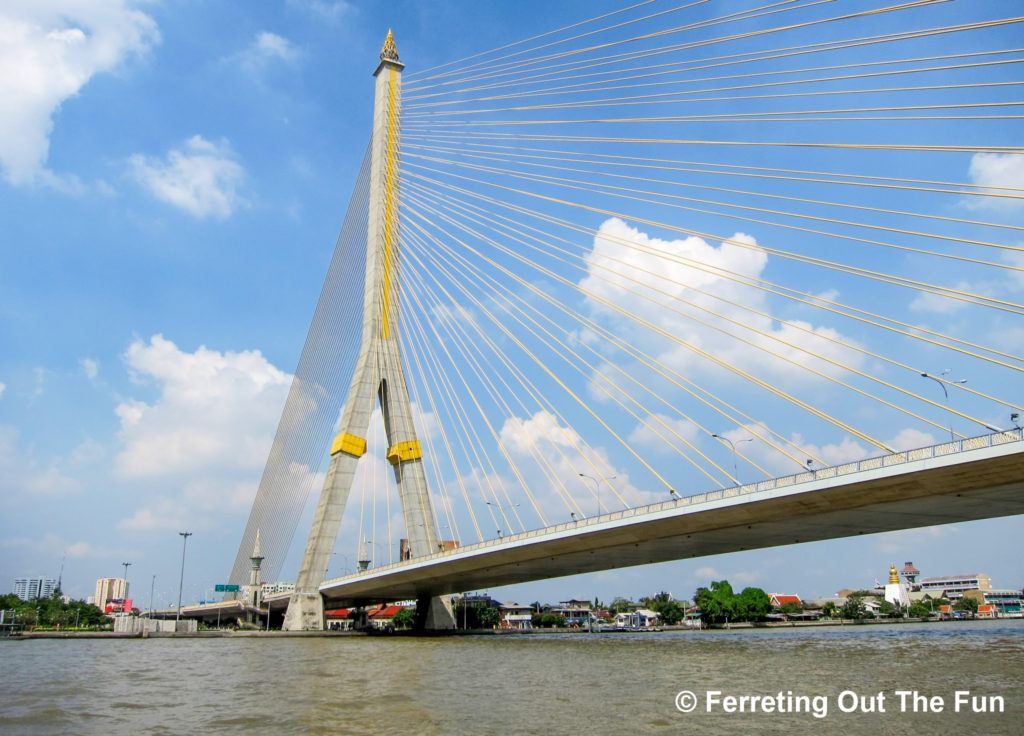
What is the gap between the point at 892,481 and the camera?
24.1 metres

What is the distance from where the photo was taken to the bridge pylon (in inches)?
1628

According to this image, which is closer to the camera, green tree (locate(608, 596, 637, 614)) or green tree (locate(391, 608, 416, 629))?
green tree (locate(391, 608, 416, 629))

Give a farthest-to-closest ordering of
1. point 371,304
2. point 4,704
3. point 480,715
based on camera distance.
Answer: point 371,304
point 4,704
point 480,715

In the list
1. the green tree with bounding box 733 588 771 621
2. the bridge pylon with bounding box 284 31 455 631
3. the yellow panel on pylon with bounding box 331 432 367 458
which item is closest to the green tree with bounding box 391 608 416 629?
the green tree with bounding box 733 588 771 621

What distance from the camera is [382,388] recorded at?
43031mm

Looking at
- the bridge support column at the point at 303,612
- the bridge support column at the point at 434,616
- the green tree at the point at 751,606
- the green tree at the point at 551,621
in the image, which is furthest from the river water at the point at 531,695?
the green tree at the point at 551,621

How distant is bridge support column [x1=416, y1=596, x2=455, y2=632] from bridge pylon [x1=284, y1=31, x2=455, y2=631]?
396 inches

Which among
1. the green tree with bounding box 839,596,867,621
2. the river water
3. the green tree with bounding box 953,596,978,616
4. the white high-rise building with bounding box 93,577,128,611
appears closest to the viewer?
the river water

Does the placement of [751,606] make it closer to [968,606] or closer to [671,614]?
[671,614]

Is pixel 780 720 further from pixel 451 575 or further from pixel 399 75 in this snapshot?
pixel 399 75

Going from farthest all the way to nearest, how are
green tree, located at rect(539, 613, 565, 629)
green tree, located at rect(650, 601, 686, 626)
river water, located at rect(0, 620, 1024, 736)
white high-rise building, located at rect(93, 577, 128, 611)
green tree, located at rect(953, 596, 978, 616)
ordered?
white high-rise building, located at rect(93, 577, 128, 611) → green tree, located at rect(953, 596, 978, 616) → green tree, located at rect(539, 613, 565, 629) → green tree, located at rect(650, 601, 686, 626) → river water, located at rect(0, 620, 1024, 736)

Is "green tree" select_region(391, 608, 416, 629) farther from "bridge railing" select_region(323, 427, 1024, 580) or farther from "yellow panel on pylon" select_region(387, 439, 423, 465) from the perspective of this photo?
"bridge railing" select_region(323, 427, 1024, 580)

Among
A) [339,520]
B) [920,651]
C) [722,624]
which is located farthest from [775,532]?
[722,624]

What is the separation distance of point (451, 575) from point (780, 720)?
32.5 meters
